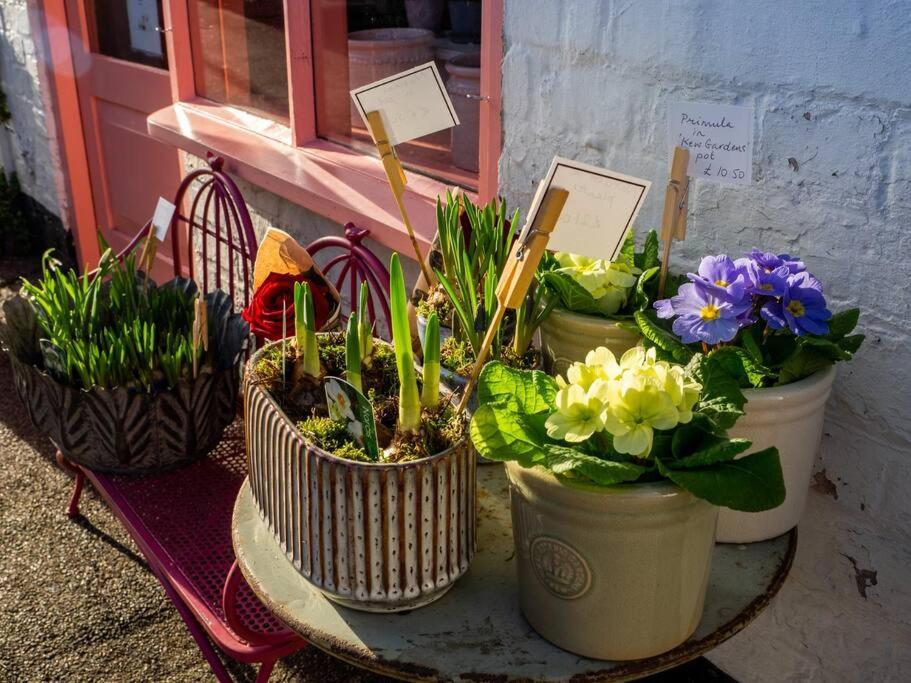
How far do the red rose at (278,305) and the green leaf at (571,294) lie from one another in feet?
1.48

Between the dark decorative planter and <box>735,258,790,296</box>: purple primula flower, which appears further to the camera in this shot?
the dark decorative planter

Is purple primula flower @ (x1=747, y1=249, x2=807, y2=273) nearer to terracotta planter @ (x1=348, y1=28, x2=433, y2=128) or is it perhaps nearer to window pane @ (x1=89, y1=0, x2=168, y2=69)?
terracotta planter @ (x1=348, y1=28, x2=433, y2=128)

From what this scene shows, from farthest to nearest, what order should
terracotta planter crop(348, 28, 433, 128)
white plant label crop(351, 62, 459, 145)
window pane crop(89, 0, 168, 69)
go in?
window pane crop(89, 0, 168, 69) → terracotta planter crop(348, 28, 433, 128) → white plant label crop(351, 62, 459, 145)

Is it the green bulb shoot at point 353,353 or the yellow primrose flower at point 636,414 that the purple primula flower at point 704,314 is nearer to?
the yellow primrose flower at point 636,414

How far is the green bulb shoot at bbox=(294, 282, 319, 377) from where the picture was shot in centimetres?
122

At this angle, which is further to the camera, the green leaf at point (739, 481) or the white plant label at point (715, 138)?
the white plant label at point (715, 138)

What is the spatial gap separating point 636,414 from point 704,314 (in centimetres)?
22

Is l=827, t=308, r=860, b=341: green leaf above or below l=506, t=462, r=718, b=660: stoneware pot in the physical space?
above

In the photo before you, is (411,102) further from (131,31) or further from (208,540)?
(131,31)

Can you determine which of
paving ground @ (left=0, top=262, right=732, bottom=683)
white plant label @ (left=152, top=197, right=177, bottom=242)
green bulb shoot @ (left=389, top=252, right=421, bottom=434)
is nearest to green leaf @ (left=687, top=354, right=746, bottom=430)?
green bulb shoot @ (left=389, top=252, right=421, bottom=434)

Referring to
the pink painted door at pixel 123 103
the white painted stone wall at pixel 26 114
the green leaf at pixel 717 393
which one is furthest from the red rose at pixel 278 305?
the white painted stone wall at pixel 26 114

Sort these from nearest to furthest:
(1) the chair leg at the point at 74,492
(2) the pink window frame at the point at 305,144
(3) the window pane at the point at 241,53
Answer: (2) the pink window frame at the point at 305,144 < (1) the chair leg at the point at 74,492 < (3) the window pane at the point at 241,53

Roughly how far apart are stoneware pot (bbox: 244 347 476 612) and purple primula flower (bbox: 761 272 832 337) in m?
0.40

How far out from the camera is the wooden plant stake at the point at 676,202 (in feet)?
4.01
